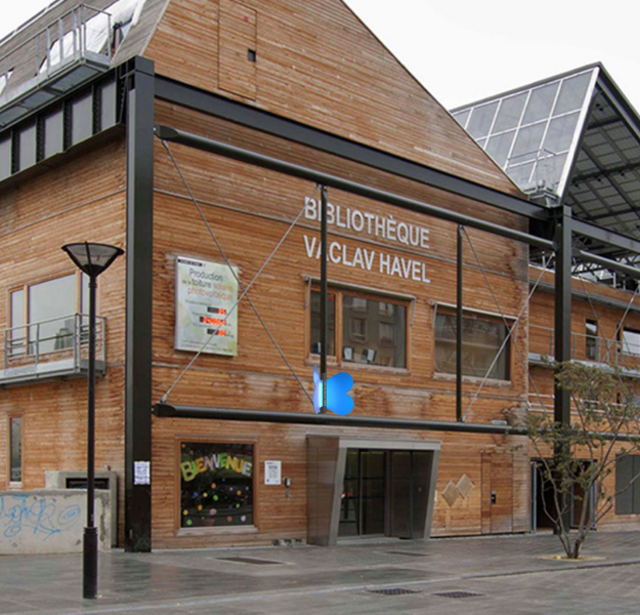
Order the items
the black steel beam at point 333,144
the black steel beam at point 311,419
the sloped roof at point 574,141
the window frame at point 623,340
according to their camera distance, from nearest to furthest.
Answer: the black steel beam at point 311,419, the black steel beam at point 333,144, the sloped roof at point 574,141, the window frame at point 623,340

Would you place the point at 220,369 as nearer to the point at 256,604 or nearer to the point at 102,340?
the point at 102,340

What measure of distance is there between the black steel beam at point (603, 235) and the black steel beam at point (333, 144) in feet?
4.53

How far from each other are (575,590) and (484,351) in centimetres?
1398

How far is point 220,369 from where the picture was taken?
21531mm

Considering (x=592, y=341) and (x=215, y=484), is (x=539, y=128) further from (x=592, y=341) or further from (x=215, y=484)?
(x=215, y=484)

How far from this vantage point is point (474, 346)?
28.1 meters

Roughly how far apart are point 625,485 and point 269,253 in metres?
19.1

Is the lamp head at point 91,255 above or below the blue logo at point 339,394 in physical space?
above

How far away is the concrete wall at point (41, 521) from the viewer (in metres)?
18.0

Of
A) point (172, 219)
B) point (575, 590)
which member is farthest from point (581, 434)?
point (172, 219)

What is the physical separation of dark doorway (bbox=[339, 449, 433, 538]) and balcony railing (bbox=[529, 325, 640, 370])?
7342 millimetres

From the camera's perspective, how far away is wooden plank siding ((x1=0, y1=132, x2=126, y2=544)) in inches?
798

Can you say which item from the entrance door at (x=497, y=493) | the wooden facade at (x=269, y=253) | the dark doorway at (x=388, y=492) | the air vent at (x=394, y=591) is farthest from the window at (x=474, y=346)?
the air vent at (x=394, y=591)

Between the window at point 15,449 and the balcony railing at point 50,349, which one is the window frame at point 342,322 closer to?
the balcony railing at point 50,349
